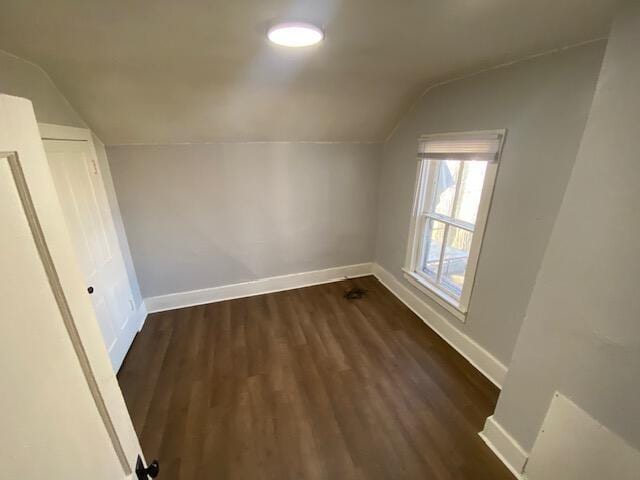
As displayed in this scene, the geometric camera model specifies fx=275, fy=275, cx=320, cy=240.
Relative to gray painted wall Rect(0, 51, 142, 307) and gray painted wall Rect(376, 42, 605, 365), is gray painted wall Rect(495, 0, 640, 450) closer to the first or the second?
gray painted wall Rect(376, 42, 605, 365)

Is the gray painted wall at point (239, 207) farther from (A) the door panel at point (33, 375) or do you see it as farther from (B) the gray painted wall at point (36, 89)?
(A) the door panel at point (33, 375)

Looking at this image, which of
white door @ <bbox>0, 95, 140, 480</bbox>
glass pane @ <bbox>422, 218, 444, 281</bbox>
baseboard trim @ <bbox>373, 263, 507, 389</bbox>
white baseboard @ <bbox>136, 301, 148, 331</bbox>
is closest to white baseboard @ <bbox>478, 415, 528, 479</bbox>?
baseboard trim @ <bbox>373, 263, 507, 389</bbox>

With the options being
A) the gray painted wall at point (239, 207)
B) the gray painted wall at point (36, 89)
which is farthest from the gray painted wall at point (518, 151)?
the gray painted wall at point (36, 89)

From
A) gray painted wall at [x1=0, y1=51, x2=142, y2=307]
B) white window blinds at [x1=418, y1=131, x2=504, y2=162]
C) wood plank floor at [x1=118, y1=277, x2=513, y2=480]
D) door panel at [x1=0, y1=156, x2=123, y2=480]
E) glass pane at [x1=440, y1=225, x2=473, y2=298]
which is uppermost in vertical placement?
gray painted wall at [x1=0, y1=51, x2=142, y2=307]

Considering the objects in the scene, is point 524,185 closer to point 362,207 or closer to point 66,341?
point 362,207

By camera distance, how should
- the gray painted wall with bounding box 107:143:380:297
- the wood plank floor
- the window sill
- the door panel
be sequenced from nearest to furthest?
Result: the door panel, the wood plank floor, the window sill, the gray painted wall with bounding box 107:143:380:297

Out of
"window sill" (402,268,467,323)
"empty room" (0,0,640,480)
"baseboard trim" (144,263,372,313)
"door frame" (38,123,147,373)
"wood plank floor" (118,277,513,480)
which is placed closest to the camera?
"empty room" (0,0,640,480)

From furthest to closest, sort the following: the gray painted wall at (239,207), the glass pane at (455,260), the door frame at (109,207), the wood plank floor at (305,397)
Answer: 1. the gray painted wall at (239,207)
2. the glass pane at (455,260)
3. the door frame at (109,207)
4. the wood plank floor at (305,397)

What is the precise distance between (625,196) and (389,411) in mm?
1674

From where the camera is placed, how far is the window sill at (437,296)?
2.26 meters

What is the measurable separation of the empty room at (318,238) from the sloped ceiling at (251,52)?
0.06 ft

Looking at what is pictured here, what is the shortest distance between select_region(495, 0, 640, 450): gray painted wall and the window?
2.58ft

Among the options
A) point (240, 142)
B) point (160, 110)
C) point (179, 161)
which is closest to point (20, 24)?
point (160, 110)

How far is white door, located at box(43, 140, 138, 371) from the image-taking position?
5.77ft
